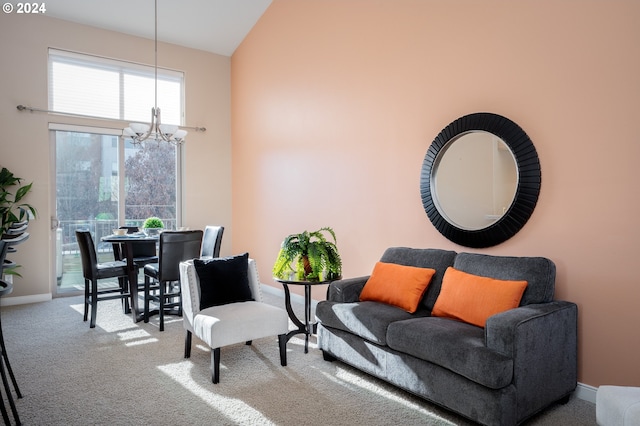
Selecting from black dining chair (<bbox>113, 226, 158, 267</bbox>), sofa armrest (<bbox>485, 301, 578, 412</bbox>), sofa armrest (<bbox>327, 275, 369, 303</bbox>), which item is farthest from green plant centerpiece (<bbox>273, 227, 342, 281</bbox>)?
black dining chair (<bbox>113, 226, 158, 267</bbox>)

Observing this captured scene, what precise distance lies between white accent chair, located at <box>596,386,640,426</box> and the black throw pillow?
2.54m

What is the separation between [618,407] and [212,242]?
4339 millimetres

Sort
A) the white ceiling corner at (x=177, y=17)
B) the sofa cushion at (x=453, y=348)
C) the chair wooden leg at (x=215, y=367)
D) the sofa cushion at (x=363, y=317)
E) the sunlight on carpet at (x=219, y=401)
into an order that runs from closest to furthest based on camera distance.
Result: the sofa cushion at (x=453, y=348) → the sunlight on carpet at (x=219, y=401) → the sofa cushion at (x=363, y=317) → the chair wooden leg at (x=215, y=367) → the white ceiling corner at (x=177, y=17)

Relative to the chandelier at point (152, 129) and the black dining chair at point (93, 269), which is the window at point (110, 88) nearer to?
the chandelier at point (152, 129)

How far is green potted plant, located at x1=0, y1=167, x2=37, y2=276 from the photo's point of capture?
5.18 metres

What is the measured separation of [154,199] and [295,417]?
16.3ft

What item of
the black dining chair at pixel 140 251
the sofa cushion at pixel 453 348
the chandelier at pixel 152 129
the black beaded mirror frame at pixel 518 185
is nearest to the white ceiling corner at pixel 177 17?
the chandelier at pixel 152 129

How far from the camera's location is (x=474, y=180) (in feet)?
11.2

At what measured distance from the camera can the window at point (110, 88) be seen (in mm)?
5828

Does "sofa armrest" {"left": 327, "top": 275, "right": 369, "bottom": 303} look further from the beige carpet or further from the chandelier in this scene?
the chandelier

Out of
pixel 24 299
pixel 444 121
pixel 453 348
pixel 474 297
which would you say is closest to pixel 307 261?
pixel 474 297

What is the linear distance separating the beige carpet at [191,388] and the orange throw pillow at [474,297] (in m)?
0.60

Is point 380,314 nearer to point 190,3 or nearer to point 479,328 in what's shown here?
point 479,328

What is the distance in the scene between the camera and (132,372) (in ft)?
10.6
